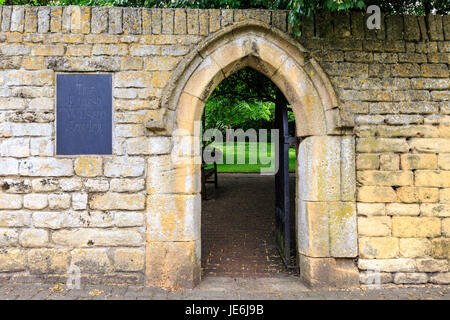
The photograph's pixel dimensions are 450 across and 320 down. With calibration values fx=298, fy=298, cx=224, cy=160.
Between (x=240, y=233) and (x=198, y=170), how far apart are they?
252 centimetres

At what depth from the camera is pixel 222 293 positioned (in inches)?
134

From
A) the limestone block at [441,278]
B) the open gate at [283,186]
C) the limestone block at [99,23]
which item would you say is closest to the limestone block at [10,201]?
the limestone block at [99,23]

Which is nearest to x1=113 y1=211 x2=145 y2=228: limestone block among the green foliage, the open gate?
the open gate

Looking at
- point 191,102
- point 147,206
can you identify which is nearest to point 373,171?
point 191,102

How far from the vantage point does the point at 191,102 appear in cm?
357

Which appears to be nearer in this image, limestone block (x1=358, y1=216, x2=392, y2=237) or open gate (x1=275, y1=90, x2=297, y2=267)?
limestone block (x1=358, y1=216, x2=392, y2=237)

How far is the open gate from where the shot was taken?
4.05 metres

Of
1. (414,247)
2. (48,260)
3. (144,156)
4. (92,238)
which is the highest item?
(144,156)

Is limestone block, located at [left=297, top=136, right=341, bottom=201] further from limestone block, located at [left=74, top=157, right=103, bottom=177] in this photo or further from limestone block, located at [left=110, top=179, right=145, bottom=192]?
limestone block, located at [left=74, top=157, right=103, bottom=177]

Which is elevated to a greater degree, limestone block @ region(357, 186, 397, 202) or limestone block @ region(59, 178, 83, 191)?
limestone block @ region(59, 178, 83, 191)

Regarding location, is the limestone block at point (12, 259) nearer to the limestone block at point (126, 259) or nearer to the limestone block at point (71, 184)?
the limestone block at point (71, 184)

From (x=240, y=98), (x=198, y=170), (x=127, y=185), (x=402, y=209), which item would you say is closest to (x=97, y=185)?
(x=127, y=185)

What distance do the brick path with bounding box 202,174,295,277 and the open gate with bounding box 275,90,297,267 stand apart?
29cm

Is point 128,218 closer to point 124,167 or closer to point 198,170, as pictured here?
point 124,167
